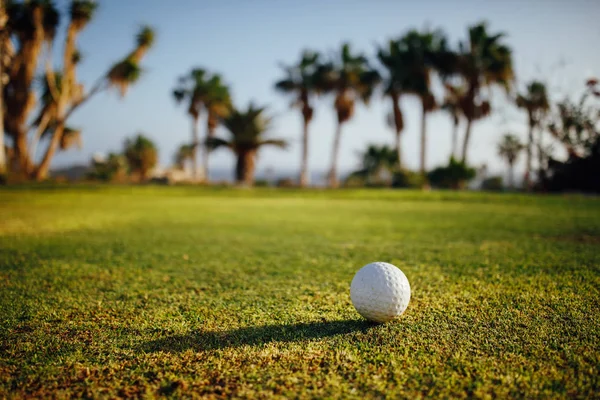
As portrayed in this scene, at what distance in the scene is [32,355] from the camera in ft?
8.63

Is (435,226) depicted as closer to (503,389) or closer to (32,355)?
(503,389)

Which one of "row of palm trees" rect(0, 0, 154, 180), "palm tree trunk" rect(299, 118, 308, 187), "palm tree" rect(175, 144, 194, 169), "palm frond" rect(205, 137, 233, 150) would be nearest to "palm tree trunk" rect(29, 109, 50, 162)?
"row of palm trees" rect(0, 0, 154, 180)

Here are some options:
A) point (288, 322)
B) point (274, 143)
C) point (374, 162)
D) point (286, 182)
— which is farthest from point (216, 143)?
point (288, 322)

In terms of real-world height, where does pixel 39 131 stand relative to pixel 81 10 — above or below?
below

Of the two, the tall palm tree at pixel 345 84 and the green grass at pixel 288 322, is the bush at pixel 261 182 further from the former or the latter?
the green grass at pixel 288 322

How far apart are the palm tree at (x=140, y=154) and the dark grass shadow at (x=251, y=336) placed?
49193 mm

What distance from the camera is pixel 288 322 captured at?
3.20m

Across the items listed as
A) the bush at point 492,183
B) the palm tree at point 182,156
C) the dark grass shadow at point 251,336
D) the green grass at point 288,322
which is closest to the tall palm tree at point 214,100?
the palm tree at point 182,156

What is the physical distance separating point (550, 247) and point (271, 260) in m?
4.93

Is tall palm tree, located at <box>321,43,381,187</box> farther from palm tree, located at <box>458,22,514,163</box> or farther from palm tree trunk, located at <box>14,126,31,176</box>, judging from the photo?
palm tree trunk, located at <box>14,126,31,176</box>

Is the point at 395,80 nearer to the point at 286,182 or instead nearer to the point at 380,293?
the point at 286,182

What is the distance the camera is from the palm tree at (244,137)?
32.1 meters

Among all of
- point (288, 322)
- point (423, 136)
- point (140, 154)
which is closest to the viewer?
point (288, 322)

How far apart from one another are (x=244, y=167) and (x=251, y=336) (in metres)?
30.4
